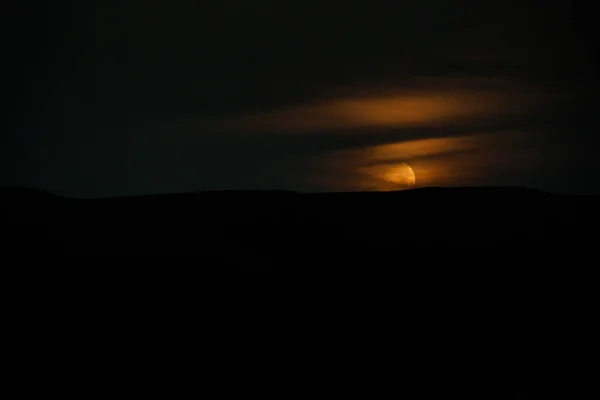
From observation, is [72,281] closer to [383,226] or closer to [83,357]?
[83,357]

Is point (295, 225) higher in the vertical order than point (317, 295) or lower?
higher

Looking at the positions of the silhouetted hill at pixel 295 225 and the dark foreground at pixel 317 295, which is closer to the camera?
the dark foreground at pixel 317 295

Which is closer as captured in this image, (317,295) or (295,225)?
(317,295)

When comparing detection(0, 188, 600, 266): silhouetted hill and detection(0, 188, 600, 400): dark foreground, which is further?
detection(0, 188, 600, 266): silhouetted hill

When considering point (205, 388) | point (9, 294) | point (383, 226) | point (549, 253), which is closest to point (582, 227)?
point (549, 253)

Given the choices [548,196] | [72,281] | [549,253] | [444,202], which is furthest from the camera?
[548,196]
